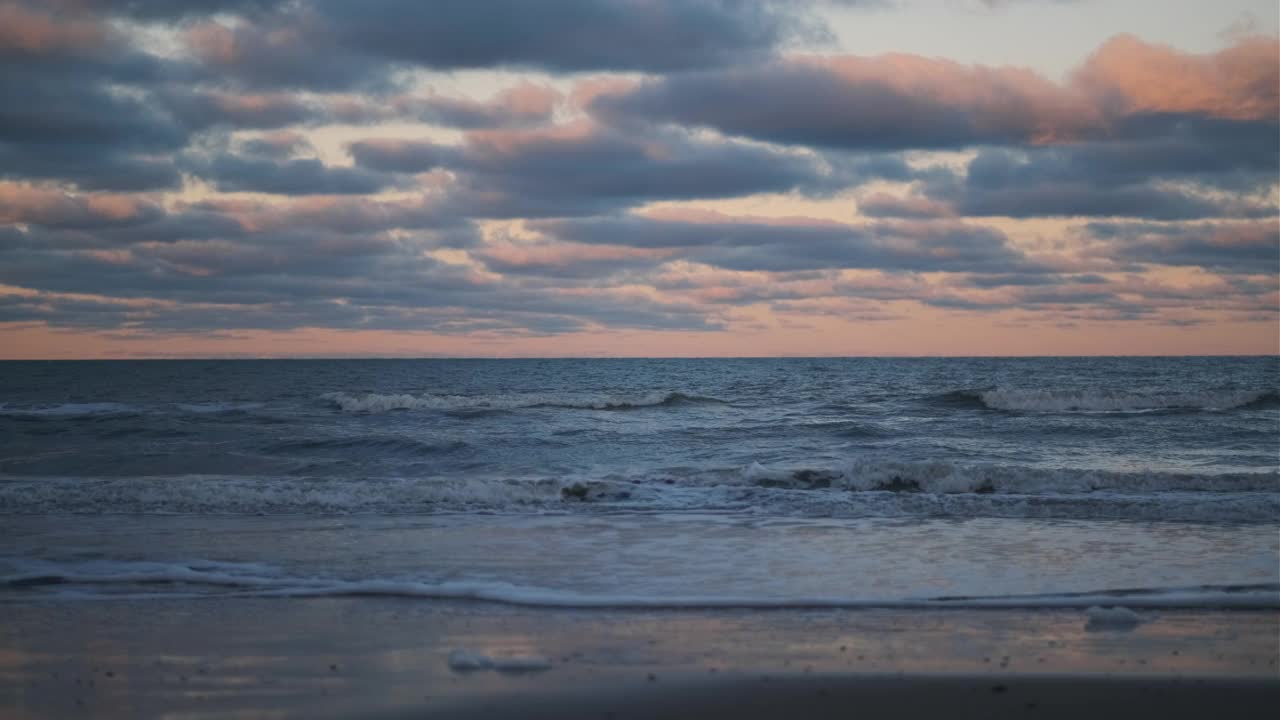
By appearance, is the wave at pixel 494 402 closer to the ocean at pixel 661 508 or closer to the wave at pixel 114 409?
the wave at pixel 114 409

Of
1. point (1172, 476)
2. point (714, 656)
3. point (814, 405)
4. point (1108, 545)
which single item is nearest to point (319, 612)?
point (714, 656)

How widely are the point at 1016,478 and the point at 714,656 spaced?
1270 centimetres

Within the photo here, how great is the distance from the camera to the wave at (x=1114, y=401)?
34.6m

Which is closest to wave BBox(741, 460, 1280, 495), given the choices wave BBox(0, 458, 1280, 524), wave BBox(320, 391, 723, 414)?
wave BBox(0, 458, 1280, 524)

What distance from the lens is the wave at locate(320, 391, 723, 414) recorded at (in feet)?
129

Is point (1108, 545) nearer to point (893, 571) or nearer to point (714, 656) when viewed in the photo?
point (893, 571)

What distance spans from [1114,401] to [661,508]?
85.6 feet

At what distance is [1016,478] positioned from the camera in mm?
17781

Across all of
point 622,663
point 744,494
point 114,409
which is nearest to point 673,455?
point 744,494

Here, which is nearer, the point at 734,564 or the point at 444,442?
the point at 734,564

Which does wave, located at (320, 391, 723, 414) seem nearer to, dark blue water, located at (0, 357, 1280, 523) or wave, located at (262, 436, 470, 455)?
dark blue water, located at (0, 357, 1280, 523)

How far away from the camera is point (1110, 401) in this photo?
35.4 m

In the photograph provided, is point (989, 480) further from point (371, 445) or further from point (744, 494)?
point (371, 445)

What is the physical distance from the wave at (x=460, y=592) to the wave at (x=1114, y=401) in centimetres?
2771
